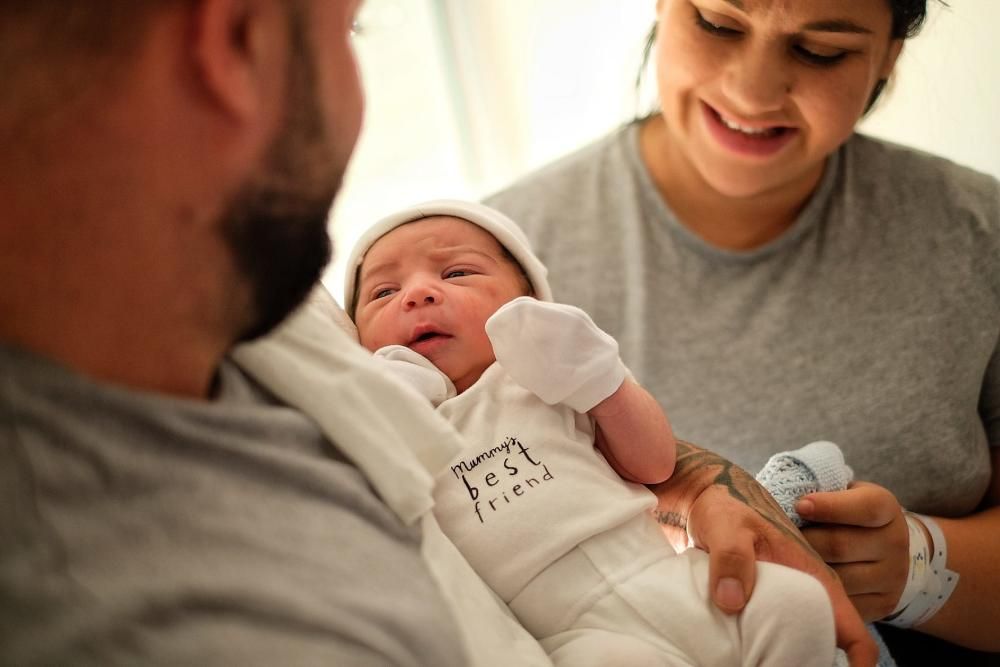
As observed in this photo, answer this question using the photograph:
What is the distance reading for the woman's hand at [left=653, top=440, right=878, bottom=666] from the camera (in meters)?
0.76

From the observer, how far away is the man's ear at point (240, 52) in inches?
18.5

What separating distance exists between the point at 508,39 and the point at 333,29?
68.9 inches

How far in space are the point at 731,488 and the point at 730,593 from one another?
0.25 meters

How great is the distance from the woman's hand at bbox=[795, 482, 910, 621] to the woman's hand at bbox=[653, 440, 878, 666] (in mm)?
79

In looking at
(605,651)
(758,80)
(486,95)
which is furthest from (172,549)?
(486,95)

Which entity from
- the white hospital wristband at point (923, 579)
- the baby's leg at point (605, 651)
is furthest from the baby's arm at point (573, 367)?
the white hospital wristband at point (923, 579)

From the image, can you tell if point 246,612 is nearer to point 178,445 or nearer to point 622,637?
point 178,445

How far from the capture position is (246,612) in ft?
1.57

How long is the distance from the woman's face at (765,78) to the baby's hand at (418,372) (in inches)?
26.4

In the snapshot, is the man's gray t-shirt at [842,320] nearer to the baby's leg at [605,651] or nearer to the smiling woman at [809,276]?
the smiling woman at [809,276]

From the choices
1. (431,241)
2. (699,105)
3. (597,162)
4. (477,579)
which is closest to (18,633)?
(477,579)

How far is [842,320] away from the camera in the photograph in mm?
1374

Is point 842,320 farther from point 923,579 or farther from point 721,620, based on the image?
point 721,620

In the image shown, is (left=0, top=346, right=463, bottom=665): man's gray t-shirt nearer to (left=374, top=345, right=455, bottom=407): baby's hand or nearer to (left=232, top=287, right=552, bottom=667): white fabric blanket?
(left=232, top=287, right=552, bottom=667): white fabric blanket
